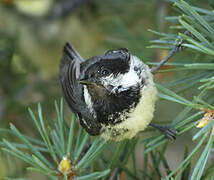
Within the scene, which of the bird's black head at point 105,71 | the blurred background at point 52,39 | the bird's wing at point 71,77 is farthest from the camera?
the blurred background at point 52,39

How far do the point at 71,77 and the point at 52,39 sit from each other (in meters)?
0.55

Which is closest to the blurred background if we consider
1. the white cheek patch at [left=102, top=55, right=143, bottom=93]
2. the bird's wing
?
the bird's wing

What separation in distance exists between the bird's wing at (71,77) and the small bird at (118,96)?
9 cm

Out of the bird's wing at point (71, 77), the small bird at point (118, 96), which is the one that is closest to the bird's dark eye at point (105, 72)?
the small bird at point (118, 96)

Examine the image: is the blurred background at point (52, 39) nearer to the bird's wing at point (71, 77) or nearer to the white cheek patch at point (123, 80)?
the bird's wing at point (71, 77)

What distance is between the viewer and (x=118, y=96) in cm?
80

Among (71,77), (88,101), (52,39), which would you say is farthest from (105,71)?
(52,39)

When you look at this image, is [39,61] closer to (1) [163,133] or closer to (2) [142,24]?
(2) [142,24]

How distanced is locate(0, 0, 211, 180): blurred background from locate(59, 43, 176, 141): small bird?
0.33m

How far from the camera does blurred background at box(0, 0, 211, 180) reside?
48.4 inches

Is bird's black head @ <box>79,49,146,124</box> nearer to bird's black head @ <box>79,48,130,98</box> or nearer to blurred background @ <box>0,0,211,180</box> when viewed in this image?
bird's black head @ <box>79,48,130,98</box>

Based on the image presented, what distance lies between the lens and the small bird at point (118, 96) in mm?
778

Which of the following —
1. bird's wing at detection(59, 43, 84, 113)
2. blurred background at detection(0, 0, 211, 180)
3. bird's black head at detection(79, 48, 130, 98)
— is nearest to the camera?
bird's black head at detection(79, 48, 130, 98)

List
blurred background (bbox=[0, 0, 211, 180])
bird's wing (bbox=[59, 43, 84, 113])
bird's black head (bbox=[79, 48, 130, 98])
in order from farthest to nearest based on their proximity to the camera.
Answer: blurred background (bbox=[0, 0, 211, 180]), bird's wing (bbox=[59, 43, 84, 113]), bird's black head (bbox=[79, 48, 130, 98])
